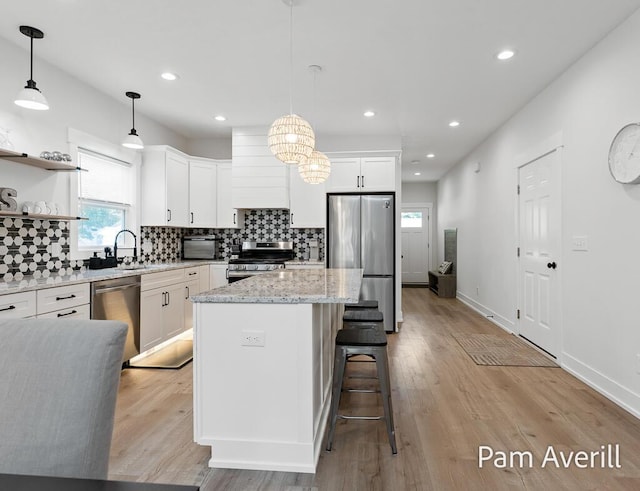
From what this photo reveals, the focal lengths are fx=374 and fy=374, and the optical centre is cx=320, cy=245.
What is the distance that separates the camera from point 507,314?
500 cm

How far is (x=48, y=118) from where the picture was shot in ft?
10.9

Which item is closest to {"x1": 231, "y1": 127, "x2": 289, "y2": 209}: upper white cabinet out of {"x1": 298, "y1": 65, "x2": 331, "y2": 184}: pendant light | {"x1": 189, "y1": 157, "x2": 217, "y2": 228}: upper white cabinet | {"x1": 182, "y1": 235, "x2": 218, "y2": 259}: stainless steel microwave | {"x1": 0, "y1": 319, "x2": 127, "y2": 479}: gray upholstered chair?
{"x1": 189, "y1": 157, "x2": 217, "y2": 228}: upper white cabinet

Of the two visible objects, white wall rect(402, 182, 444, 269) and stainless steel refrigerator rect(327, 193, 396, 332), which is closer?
stainless steel refrigerator rect(327, 193, 396, 332)

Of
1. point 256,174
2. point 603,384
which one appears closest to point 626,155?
point 603,384

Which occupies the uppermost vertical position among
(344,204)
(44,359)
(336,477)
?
(344,204)

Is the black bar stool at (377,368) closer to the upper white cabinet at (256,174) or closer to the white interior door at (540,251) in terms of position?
the white interior door at (540,251)

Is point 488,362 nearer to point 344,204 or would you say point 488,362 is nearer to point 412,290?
point 344,204

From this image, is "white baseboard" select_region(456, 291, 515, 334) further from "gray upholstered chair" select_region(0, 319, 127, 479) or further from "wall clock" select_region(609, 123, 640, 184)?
"gray upholstered chair" select_region(0, 319, 127, 479)

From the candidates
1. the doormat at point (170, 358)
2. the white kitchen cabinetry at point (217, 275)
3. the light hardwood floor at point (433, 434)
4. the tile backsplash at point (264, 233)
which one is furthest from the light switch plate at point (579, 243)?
the white kitchen cabinetry at point (217, 275)

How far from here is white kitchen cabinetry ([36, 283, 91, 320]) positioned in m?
2.59

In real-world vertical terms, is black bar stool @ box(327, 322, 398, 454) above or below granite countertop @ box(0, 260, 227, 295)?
below

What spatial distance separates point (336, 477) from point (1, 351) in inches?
64.7

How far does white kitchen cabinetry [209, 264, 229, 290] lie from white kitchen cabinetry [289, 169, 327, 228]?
1.11m

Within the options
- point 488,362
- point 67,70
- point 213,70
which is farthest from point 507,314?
point 67,70
